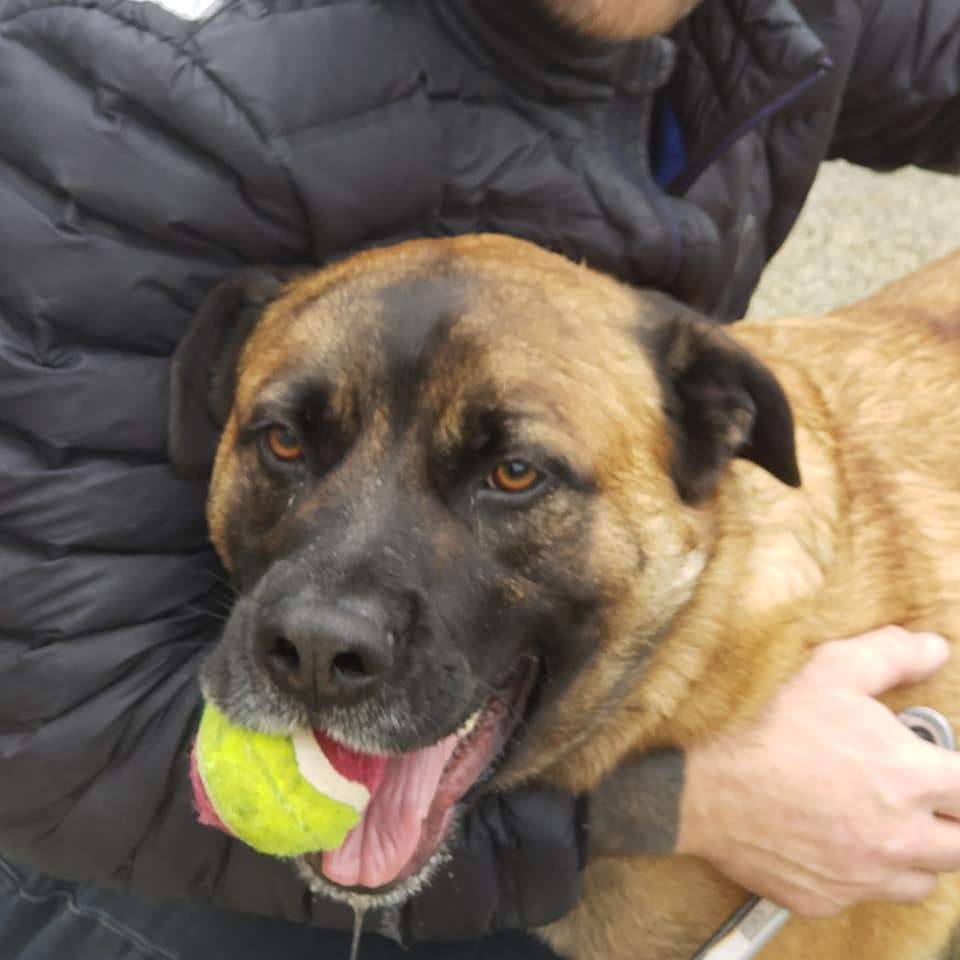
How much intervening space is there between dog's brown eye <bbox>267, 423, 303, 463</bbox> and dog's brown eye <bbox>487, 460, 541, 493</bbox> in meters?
0.30

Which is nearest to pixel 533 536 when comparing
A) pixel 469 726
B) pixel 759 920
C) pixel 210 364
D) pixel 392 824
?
pixel 469 726

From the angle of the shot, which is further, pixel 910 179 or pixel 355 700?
pixel 910 179

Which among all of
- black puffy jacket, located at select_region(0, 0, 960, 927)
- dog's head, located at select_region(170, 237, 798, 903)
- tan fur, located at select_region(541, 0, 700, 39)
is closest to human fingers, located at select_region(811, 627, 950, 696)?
dog's head, located at select_region(170, 237, 798, 903)

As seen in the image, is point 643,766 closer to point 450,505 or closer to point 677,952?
point 677,952

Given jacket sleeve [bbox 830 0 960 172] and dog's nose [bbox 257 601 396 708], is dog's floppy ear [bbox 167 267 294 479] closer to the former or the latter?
dog's nose [bbox 257 601 396 708]

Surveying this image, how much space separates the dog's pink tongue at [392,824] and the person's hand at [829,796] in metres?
0.43

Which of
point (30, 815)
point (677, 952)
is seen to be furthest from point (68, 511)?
point (677, 952)

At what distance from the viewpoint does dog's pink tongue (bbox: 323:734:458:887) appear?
162cm

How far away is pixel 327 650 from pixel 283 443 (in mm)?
391

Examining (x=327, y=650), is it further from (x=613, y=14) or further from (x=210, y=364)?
(x=613, y=14)

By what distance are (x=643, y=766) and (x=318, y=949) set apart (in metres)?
0.67

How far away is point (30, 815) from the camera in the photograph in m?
1.72

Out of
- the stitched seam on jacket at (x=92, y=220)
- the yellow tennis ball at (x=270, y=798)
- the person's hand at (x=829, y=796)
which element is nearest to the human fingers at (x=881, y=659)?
the person's hand at (x=829, y=796)

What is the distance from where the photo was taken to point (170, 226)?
162 centimetres
